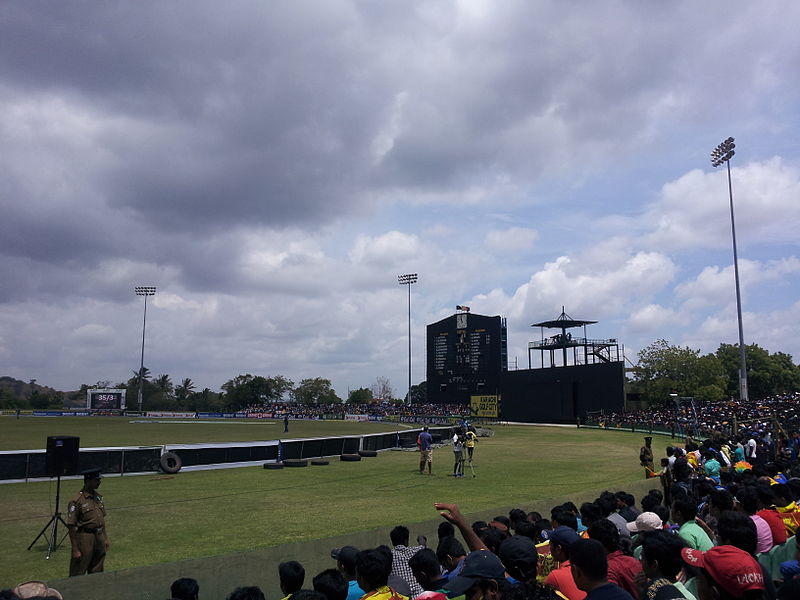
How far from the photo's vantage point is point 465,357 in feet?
234

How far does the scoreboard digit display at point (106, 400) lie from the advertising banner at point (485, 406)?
2406 inches

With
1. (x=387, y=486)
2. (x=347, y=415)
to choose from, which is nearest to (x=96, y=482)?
(x=387, y=486)

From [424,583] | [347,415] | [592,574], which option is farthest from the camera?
[347,415]

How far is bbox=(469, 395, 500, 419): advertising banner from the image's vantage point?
216 feet

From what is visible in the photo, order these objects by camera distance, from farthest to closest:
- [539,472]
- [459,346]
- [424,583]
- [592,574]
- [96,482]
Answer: [459,346] < [539,472] < [96,482] < [424,583] < [592,574]

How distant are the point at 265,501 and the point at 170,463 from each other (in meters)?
7.39

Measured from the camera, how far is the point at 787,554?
5.71 m

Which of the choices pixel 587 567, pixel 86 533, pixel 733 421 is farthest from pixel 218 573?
pixel 733 421

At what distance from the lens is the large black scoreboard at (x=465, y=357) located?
229 feet

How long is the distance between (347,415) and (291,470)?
65024 mm

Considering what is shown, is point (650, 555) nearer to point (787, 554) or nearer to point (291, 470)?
point (787, 554)

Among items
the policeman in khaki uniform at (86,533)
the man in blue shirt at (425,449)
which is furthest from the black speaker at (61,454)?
the man in blue shirt at (425,449)

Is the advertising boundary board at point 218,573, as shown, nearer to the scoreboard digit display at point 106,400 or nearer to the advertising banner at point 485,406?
the advertising banner at point 485,406

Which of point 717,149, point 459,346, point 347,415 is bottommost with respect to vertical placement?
point 347,415
